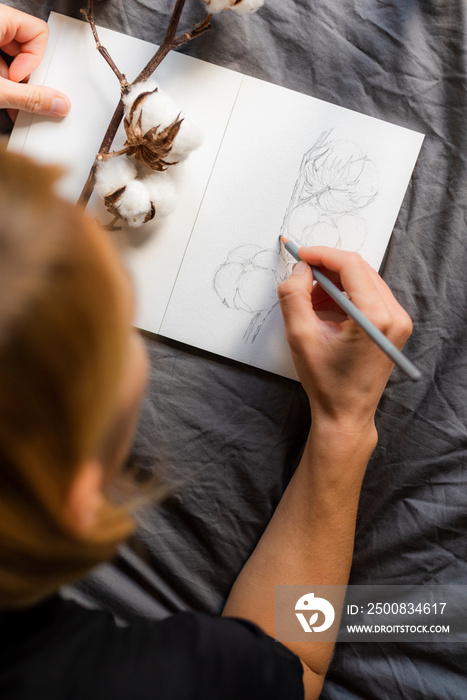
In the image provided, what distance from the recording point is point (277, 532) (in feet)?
2.00

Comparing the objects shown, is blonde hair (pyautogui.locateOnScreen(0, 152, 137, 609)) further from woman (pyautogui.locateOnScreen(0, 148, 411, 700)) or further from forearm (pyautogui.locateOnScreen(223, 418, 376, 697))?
forearm (pyautogui.locateOnScreen(223, 418, 376, 697))

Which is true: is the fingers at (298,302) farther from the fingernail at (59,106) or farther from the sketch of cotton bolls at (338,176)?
the fingernail at (59,106)

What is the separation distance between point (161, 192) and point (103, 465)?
351mm

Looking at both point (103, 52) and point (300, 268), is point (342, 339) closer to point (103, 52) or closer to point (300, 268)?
point (300, 268)

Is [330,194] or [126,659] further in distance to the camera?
[330,194]

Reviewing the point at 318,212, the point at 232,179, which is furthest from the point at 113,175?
the point at 318,212

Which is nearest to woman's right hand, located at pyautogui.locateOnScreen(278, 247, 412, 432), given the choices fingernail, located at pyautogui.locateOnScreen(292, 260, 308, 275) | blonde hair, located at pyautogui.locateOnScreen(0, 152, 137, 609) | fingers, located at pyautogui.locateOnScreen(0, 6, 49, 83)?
fingernail, located at pyautogui.locateOnScreen(292, 260, 308, 275)

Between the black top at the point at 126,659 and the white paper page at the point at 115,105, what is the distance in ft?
1.14

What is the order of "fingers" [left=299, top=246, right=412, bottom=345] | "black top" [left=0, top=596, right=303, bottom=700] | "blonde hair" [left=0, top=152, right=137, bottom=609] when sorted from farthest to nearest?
"fingers" [left=299, top=246, right=412, bottom=345] < "black top" [left=0, top=596, right=303, bottom=700] < "blonde hair" [left=0, top=152, right=137, bottom=609]

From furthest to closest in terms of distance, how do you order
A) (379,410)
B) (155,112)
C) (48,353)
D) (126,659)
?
(379,410) < (155,112) < (126,659) < (48,353)

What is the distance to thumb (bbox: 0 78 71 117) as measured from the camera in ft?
1.93

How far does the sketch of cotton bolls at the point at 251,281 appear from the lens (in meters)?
0.63

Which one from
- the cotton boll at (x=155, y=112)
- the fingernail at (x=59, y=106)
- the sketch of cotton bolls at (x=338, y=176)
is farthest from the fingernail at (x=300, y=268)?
the fingernail at (x=59, y=106)

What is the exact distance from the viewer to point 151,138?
544 millimetres
